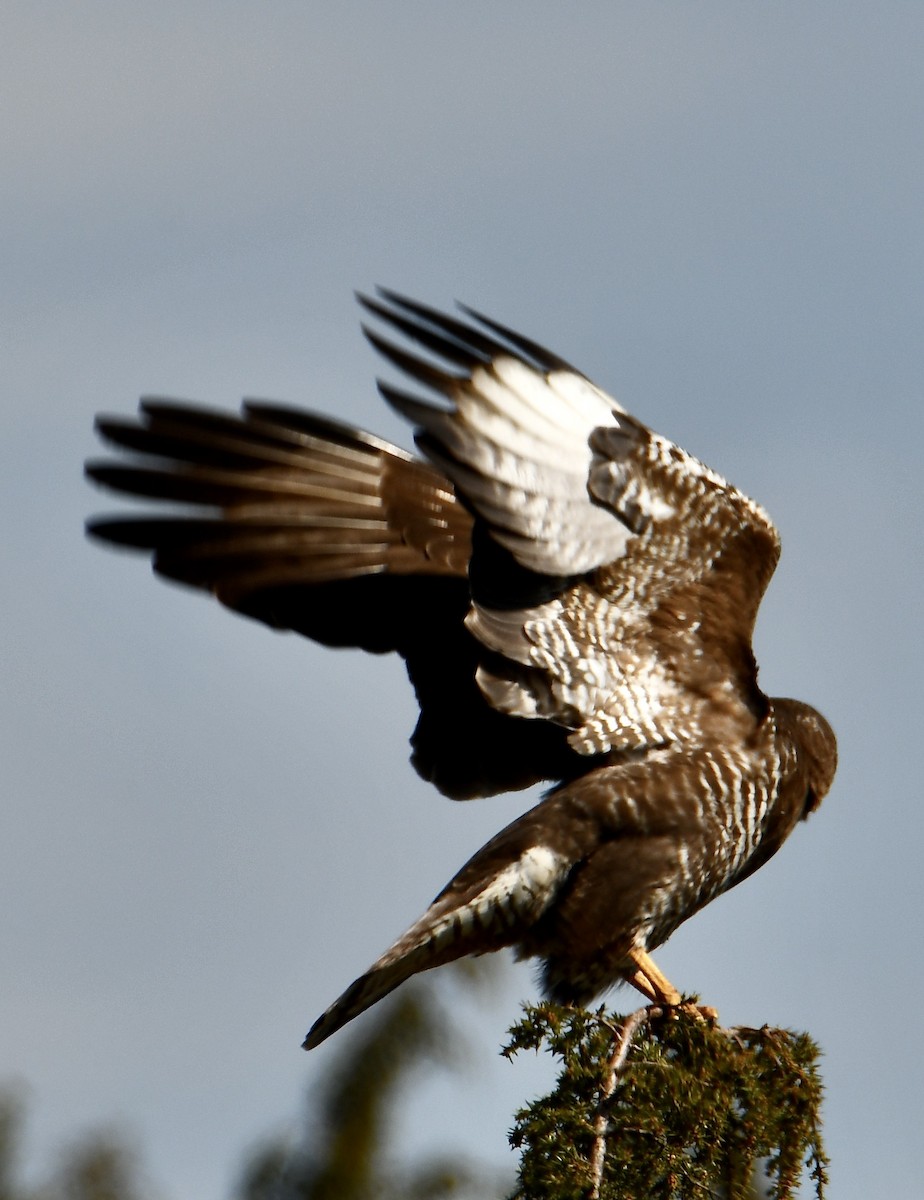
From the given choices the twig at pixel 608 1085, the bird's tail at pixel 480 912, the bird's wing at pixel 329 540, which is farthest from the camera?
the bird's wing at pixel 329 540

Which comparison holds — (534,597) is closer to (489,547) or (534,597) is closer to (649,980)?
(489,547)

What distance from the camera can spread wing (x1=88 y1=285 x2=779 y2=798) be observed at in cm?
695

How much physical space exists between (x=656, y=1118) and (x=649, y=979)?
211cm

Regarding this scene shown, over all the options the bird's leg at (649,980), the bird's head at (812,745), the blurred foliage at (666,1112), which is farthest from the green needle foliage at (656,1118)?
the bird's head at (812,745)

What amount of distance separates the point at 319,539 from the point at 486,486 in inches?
39.4

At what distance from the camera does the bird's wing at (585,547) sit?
22.6 feet

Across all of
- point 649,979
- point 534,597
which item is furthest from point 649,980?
point 534,597

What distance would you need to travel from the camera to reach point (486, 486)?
6.82 metres

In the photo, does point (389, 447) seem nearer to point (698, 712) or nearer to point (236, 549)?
point (236, 549)

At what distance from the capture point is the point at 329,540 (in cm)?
753

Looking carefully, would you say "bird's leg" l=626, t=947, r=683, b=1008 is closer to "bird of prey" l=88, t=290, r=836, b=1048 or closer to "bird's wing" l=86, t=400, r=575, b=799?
"bird of prey" l=88, t=290, r=836, b=1048

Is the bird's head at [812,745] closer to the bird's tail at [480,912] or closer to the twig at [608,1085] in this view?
the bird's tail at [480,912]

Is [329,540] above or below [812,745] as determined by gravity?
above

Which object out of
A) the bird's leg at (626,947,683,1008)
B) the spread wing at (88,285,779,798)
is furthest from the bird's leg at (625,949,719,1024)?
the spread wing at (88,285,779,798)
